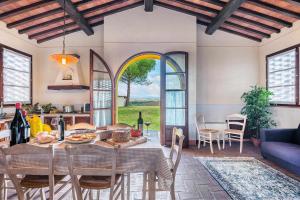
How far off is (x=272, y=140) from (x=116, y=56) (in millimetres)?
4278

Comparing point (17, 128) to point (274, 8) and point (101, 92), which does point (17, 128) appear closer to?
point (101, 92)

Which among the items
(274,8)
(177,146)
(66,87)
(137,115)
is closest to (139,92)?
(137,115)

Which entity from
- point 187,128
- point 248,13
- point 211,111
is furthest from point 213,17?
point 187,128

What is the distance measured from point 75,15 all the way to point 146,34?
6.24 feet

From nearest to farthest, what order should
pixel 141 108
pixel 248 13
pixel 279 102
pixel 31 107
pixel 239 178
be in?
pixel 239 178 < pixel 248 13 < pixel 279 102 < pixel 31 107 < pixel 141 108

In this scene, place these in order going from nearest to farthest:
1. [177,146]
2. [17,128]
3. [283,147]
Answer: [17,128], [177,146], [283,147]

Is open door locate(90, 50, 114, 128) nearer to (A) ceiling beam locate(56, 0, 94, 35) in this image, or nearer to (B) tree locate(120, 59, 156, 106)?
(A) ceiling beam locate(56, 0, 94, 35)

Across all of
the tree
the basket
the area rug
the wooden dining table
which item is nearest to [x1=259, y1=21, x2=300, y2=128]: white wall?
the area rug

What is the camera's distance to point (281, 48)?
15.8ft

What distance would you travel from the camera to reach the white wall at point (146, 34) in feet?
17.9

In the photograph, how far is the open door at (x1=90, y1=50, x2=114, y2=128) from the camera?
5.04 meters

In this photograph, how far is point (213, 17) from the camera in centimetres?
518

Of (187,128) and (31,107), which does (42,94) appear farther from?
(187,128)

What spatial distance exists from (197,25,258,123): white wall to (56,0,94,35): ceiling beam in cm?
327
